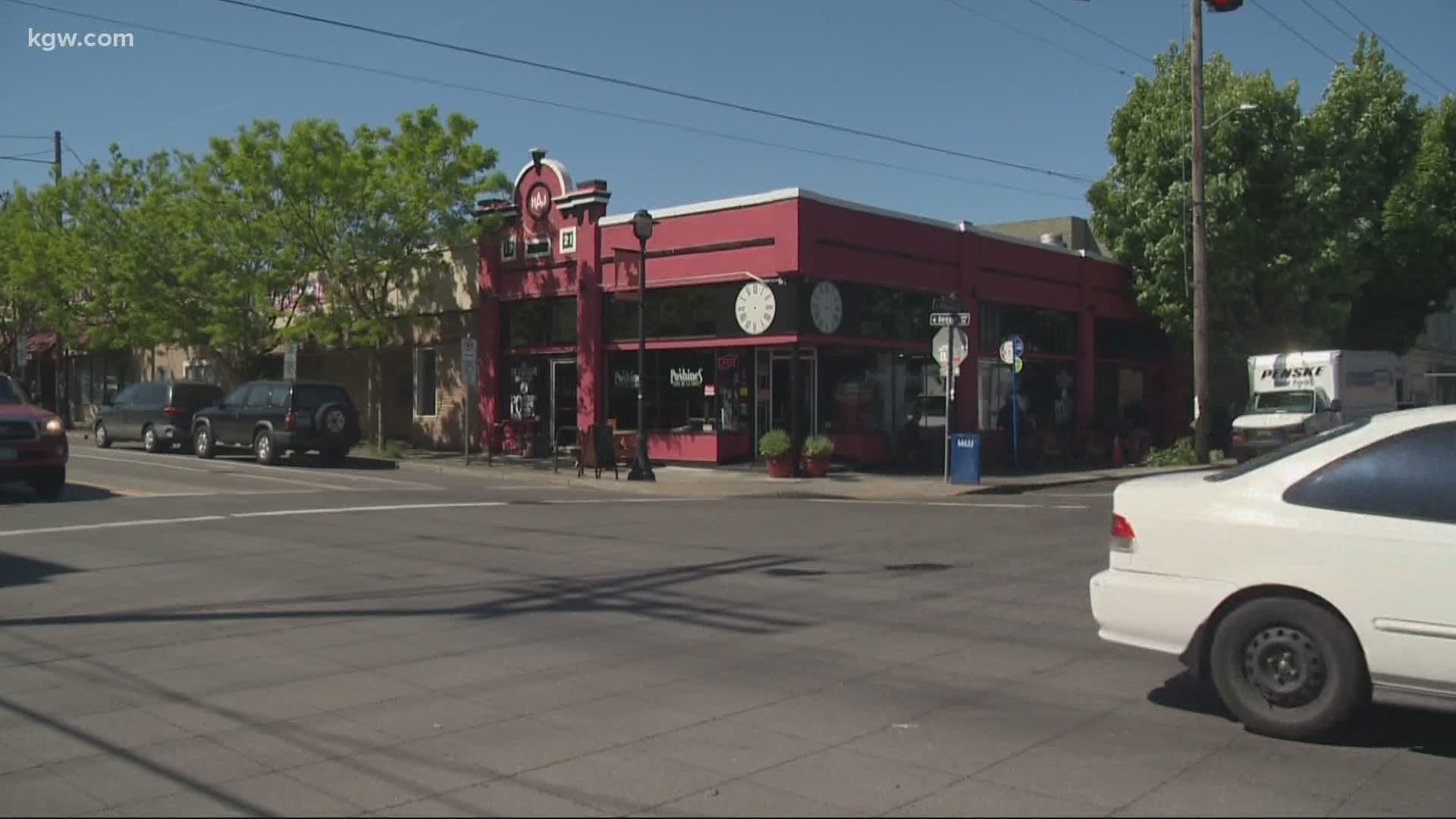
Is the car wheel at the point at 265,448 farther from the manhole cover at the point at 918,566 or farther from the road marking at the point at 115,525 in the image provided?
the manhole cover at the point at 918,566

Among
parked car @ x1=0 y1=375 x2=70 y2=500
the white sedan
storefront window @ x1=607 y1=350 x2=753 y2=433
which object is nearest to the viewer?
the white sedan

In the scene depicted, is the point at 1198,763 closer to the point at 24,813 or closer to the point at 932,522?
the point at 24,813

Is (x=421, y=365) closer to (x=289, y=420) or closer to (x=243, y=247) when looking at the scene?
(x=243, y=247)

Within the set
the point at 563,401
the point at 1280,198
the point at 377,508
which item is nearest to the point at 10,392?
the point at 377,508

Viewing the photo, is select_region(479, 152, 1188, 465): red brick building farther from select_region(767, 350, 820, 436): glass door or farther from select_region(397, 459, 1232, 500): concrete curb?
select_region(397, 459, 1232, 500): concrete curb

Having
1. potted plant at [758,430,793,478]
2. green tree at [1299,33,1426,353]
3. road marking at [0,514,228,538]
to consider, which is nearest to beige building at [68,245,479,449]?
potted plant at [758,430,793,478]

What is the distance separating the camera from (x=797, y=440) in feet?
79.0

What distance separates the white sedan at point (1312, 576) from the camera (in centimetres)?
566

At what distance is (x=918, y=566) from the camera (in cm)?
1201

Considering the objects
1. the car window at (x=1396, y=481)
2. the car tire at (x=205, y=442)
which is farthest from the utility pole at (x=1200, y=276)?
the car tire at (x=205, y=442)

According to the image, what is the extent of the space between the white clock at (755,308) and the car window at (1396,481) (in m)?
18.4

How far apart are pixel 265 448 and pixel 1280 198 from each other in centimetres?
2612

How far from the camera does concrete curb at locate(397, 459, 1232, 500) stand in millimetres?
21406

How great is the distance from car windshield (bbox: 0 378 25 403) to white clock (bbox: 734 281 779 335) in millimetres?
13097
